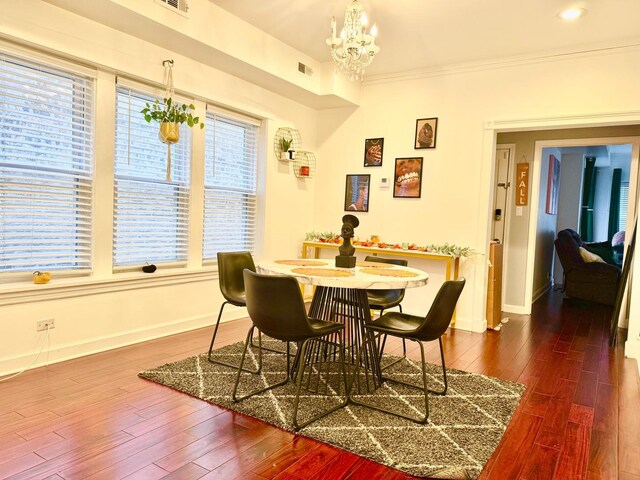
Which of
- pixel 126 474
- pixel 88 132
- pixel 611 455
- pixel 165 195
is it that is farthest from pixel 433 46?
pixel 126 474

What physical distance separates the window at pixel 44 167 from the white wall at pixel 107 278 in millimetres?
110

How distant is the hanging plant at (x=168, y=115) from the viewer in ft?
11.8

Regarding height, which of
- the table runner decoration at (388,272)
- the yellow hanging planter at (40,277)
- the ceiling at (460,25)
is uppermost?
the ceiling at (460,25)

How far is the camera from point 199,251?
4344 mm

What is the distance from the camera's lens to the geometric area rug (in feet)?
6.90

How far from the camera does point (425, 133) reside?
4996mm

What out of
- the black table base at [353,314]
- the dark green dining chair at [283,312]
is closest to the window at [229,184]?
the black table base at [353,314]

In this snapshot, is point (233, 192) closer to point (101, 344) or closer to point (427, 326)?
point (101, 344)

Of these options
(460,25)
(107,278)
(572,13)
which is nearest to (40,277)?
(107,278)

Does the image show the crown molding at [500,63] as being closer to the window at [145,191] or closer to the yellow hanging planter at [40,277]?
the window at [145,191]

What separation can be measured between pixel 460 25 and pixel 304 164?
7.80 feet

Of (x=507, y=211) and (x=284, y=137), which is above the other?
(x=284, y=137)

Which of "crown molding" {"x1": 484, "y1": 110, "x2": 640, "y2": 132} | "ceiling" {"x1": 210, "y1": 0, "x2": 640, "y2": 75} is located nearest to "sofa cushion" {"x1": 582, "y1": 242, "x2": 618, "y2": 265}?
"crown molding" {"x1": 484, "y1": 110, "x2": 640, "y2": 132}

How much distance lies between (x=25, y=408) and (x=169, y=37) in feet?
9.15
